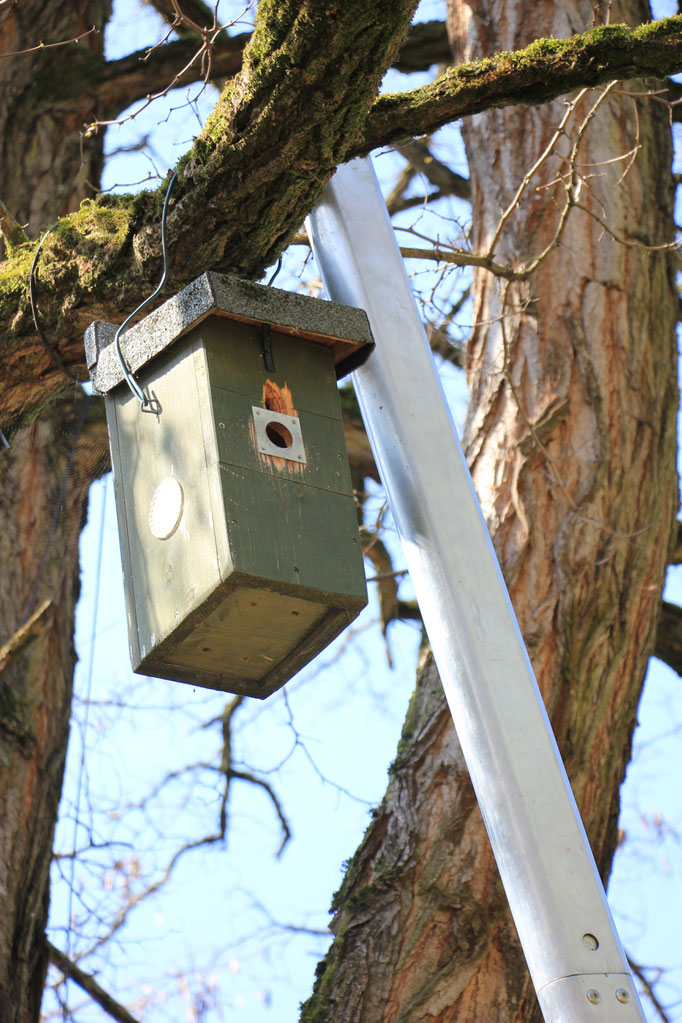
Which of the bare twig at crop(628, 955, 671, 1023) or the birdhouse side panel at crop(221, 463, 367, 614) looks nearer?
the birdhouse side panel at crop(221, 463, 367, 614)

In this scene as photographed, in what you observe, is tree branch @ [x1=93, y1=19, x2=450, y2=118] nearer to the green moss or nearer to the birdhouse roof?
the birdhouse roof

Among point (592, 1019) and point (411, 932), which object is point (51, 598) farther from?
point (592, 1019)

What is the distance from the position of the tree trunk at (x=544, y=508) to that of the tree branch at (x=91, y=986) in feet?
3.62

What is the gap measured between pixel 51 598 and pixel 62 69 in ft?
6.94

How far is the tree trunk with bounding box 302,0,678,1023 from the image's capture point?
293 centimetres

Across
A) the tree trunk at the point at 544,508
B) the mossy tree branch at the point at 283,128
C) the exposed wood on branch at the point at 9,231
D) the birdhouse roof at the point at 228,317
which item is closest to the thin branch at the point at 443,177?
the tree trunk at the point at 544,508

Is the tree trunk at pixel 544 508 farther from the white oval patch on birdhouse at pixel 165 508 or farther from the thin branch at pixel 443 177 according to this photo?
the white oval patch on birdhouse at pixel 165 508

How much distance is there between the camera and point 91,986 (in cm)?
384

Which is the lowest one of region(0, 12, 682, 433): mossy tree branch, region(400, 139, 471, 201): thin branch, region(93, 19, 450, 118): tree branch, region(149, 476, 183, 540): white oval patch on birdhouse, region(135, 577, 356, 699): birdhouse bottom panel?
region(135, 577, 356, 699): birdhouse bottom panel

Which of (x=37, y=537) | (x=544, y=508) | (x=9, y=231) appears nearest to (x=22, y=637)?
(x=37, y=537)

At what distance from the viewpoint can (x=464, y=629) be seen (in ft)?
7.13

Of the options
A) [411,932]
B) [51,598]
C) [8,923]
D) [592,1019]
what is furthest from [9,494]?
[592,1019]

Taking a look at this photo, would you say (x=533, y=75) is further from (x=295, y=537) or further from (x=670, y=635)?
(x=670, y=635)

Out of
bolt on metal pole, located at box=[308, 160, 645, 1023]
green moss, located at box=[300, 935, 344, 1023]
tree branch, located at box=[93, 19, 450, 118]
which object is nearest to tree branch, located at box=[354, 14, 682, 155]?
bolt on metal pole, located at box=[308, 160, 645, 1023]
